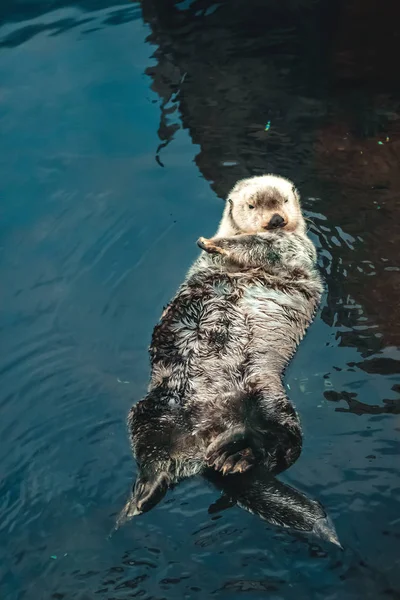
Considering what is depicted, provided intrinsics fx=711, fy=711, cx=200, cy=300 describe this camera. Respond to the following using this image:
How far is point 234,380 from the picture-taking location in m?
3.75

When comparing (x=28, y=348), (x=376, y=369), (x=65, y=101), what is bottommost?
(x=376, y=369)

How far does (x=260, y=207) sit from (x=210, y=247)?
1.80 ft

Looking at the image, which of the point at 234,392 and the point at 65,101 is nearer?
the point at 234,392

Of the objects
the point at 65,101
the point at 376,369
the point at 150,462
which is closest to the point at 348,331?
the point at 376,369

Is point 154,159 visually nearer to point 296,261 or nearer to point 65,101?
point 65,101

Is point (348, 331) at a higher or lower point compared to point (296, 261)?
lower

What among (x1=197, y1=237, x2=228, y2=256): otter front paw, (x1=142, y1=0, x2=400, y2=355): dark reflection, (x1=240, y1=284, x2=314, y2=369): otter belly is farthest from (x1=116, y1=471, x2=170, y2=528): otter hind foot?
(x1=142, y1=0, x2=400, y2=355): dark reflection

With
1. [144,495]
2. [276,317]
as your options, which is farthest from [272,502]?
[276,317]

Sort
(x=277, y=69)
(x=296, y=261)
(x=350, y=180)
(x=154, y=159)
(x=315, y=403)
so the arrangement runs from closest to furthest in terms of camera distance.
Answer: (x=315, y=403) → (x=296, y=261) → (x=350, y=180) → (x=154, y=159) → (x=277, y=69)

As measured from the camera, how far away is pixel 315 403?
13.1ft

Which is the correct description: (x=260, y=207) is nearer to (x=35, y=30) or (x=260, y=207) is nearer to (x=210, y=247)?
(x=210, y=247)

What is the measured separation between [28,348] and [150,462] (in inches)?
56.9

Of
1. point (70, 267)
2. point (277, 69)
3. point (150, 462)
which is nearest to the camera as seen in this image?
point (150, 462)

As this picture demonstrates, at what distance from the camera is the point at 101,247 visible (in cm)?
532
